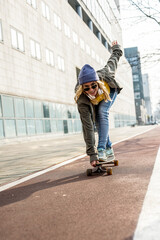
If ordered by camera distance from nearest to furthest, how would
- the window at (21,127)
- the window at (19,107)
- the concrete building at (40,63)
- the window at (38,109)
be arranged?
the concrete building at (40,63) < the window at (21,127) < the window at (19,107) < the window at (38,109)

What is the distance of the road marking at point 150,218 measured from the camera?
1455mm

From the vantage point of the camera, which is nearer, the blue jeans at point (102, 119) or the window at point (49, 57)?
the blue jeans at point (102, 119)

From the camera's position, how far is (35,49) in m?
21.0

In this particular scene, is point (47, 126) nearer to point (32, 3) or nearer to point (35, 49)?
point (35, 49)

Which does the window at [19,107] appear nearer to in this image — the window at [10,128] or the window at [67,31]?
the window at [10,128]

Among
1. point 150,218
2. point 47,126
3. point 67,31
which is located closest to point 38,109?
point 47,126

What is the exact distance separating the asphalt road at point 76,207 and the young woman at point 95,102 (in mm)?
426

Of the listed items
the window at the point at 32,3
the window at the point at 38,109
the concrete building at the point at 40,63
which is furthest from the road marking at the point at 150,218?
the window at the point at 32,3

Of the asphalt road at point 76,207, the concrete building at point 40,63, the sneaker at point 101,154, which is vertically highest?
the concrete building at point 40,63

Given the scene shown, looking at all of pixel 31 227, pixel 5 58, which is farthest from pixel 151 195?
pixel 5 58

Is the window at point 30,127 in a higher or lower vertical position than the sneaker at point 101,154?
higher

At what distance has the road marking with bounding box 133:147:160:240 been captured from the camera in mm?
1455

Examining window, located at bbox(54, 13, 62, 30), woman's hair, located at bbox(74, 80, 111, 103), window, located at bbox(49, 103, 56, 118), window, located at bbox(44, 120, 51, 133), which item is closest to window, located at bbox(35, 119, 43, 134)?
window, located at bbox(44, 120, 51, 133)

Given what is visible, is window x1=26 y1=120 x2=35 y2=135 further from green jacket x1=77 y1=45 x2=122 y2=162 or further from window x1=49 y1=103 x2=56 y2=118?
green jacket x1=77 y1=45 x2=122 y2=162
